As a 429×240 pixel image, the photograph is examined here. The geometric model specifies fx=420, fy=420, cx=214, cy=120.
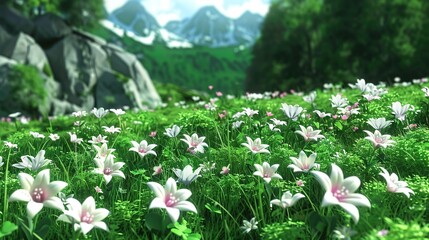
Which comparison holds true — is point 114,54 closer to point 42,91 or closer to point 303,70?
point 42,91

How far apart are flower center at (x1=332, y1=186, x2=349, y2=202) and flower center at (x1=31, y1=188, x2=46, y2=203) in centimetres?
189

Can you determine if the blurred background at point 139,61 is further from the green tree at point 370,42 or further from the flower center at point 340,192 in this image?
the flower center at point 340,192

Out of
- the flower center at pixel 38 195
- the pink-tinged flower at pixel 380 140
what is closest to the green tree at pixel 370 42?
the pink-tinged flower at pixel 380 140

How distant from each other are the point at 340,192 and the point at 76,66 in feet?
86.8

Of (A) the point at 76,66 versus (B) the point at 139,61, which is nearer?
(A) the point at 76,66

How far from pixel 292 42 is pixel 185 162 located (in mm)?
37113

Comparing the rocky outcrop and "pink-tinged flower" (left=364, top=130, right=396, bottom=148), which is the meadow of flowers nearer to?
"pink-tinged flower" (left=364, top=130, right=396, bottom=148)

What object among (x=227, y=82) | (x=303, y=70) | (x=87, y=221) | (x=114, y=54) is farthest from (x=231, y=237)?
(x=227, y=82)

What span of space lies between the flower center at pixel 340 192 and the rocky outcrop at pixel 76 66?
21612mm

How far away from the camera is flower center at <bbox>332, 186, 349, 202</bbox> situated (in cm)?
263

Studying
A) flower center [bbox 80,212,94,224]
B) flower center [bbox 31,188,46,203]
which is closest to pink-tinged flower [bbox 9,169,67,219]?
flower center [bbox 31,188,46,203]

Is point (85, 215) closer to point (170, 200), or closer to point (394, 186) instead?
point (170, 200)

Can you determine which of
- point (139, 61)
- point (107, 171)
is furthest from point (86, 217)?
point (139, 61)

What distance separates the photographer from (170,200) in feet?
9.25
